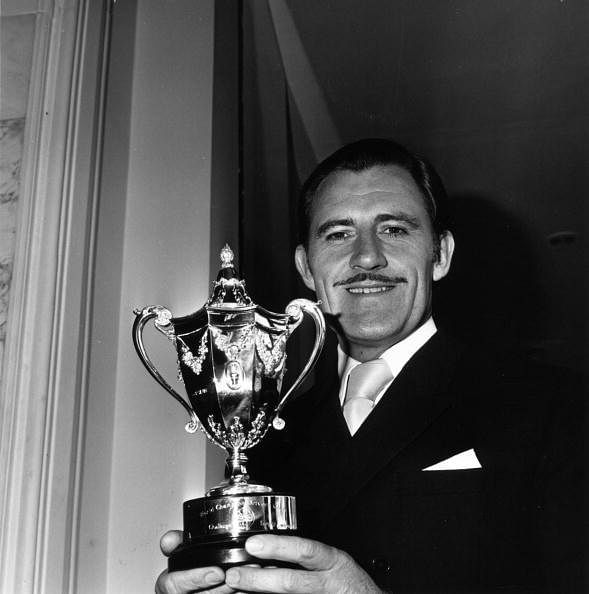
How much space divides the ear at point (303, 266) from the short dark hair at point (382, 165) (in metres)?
0.02

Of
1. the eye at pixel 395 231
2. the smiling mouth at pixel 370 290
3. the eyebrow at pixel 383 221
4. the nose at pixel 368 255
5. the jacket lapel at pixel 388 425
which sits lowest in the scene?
the jacket lapel at pixel 388 425

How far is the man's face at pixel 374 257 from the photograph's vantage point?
1363mm

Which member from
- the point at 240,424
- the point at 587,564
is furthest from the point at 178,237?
the point at 587,564

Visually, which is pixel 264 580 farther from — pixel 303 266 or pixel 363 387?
pixel 303 266

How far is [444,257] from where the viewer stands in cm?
146

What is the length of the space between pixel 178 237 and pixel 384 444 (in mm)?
576

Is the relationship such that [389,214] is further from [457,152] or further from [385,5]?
[385,5]

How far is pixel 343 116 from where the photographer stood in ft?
5.52

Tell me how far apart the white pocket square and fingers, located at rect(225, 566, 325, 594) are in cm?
39

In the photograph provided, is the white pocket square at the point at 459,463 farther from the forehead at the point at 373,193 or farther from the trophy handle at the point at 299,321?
the forehead at the point at 373,193

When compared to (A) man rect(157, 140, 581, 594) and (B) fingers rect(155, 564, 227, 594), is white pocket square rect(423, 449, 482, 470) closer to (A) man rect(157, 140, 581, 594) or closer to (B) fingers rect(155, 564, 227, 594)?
(A) man rect(157, 140, 581, 594)

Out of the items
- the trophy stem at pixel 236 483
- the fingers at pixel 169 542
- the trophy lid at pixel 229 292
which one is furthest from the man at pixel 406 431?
the trophy lid at pixel 229 292

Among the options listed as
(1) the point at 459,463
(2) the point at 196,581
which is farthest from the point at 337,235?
(2) the point at 196,581

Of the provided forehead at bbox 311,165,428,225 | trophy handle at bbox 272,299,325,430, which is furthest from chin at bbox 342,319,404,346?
trophy handle at bbox 272,299,325,430
